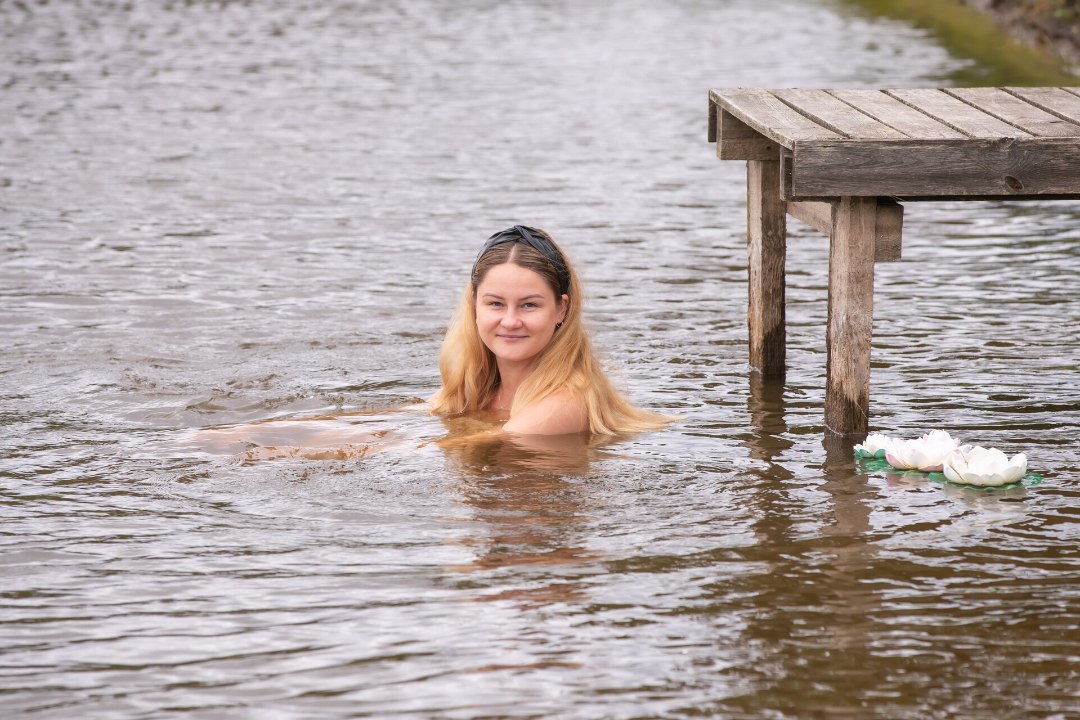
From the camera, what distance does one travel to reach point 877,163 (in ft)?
19.3

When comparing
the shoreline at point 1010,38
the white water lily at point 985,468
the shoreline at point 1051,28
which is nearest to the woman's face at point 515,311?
the white water lily at point 985,468

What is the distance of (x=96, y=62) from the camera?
2275cm

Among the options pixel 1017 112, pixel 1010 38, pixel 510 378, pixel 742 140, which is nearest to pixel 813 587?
pixel 510 378

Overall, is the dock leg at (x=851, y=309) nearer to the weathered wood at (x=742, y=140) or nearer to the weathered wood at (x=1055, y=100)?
the weathered wood at (x=1055, y=100)

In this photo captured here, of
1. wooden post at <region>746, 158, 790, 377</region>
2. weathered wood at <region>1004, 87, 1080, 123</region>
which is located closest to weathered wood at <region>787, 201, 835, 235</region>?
wooden post at <region>746, 158, 790, 377</region>

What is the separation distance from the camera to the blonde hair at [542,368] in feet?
22.1

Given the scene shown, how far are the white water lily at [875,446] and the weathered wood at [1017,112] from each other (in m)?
1.32

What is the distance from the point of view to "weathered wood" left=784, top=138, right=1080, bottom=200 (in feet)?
19.3

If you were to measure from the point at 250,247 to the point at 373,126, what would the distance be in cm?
613

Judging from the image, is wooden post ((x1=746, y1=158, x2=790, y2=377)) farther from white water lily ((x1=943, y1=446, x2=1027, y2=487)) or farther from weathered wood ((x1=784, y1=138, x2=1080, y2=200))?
white water lily ((x1=943, y1=446, x2=1027, y2=487))

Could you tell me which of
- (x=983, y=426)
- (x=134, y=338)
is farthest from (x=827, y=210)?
(x=134, y=338)

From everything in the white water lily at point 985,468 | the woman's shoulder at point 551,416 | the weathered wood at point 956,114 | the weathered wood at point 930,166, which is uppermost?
the weathered wood at point 956,114

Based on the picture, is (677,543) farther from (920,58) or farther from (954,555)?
(920,58)

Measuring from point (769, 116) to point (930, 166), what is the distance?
3.12 feet
